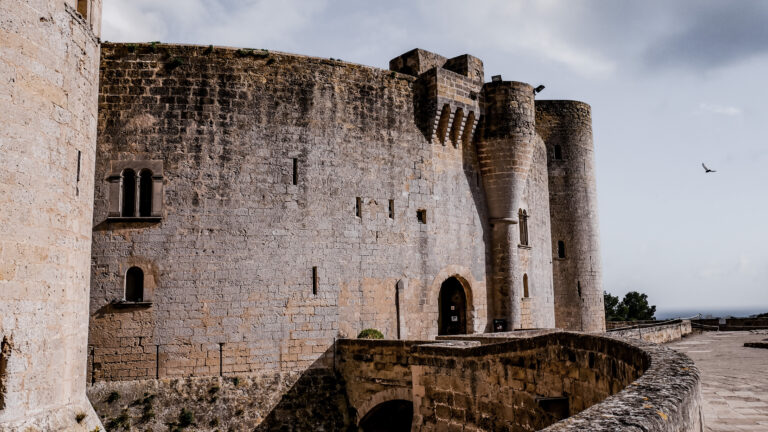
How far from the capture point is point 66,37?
31.4ft

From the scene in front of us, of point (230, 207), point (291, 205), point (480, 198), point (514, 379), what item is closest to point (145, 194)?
point (230, 207)

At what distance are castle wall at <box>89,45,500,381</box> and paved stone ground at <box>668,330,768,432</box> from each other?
23.2 feet

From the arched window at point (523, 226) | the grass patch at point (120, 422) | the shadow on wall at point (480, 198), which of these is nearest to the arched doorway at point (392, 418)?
the shadow on wall at point (480, 198)

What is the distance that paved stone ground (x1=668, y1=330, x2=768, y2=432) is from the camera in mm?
5898

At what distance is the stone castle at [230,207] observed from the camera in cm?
876

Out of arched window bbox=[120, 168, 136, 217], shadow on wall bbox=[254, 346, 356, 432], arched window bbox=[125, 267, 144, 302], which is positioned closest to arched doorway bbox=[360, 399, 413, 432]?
shadow on wall bbox=[254, 346, 356, 432]

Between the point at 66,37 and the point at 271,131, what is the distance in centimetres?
549

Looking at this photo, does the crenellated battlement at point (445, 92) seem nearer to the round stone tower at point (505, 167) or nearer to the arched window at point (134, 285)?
the round stone tower at point (505, 167)

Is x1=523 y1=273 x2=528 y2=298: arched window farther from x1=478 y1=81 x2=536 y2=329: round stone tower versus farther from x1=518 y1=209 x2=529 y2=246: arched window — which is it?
x1=478 y1=81 x2=536 y2=329: round stone tower

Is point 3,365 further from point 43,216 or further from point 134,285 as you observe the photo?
point 134,285

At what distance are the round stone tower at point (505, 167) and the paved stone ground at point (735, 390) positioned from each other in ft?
19.7

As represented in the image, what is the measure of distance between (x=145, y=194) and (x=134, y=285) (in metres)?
1.87

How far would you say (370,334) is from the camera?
1490cm

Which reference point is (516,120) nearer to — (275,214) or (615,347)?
(275,214)
